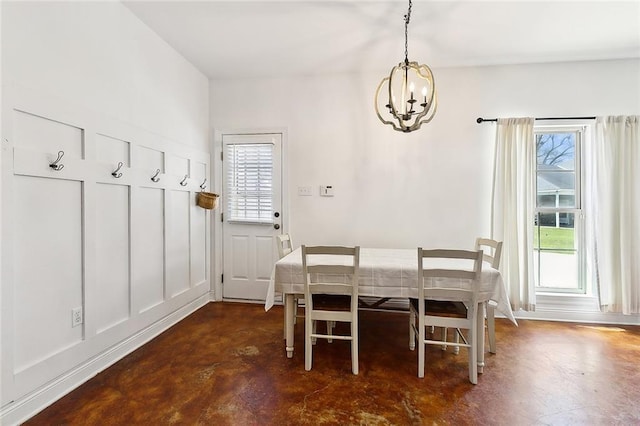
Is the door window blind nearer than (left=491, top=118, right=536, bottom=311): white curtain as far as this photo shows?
No

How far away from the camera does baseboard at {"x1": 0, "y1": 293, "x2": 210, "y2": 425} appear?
158 centimetres

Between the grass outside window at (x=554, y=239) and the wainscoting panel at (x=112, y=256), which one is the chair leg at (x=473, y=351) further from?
the wainscoting panel at (x=112, y=256)

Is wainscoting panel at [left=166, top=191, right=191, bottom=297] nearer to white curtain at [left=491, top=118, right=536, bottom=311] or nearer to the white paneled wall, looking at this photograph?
the white paneled wall

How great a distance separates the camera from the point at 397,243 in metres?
3.34

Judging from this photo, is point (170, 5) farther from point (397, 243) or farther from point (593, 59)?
point (593, 59)

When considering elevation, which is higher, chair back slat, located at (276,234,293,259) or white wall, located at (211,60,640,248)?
white wall, located at (211,60,640,248)

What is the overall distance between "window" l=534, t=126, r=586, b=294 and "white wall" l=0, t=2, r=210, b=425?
3.77 m

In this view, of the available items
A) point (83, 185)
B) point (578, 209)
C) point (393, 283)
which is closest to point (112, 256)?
point (83, 185)

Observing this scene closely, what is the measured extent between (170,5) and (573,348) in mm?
4195

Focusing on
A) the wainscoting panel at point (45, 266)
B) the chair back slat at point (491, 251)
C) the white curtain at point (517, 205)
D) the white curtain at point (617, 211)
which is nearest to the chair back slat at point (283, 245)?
the wainscoting panel at point (45, 266)

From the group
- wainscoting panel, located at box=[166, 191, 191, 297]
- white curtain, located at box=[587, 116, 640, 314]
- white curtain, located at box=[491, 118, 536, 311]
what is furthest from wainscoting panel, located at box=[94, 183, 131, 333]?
white curtain, located at box=[587, 116, 640, 314]

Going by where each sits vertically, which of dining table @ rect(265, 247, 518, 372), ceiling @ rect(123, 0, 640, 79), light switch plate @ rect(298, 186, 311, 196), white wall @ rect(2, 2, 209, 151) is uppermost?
ceiling @ rect(123, 0, 640, 79)

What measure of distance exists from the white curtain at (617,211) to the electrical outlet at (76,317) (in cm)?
443

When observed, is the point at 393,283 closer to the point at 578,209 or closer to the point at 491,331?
the point at 491,331
